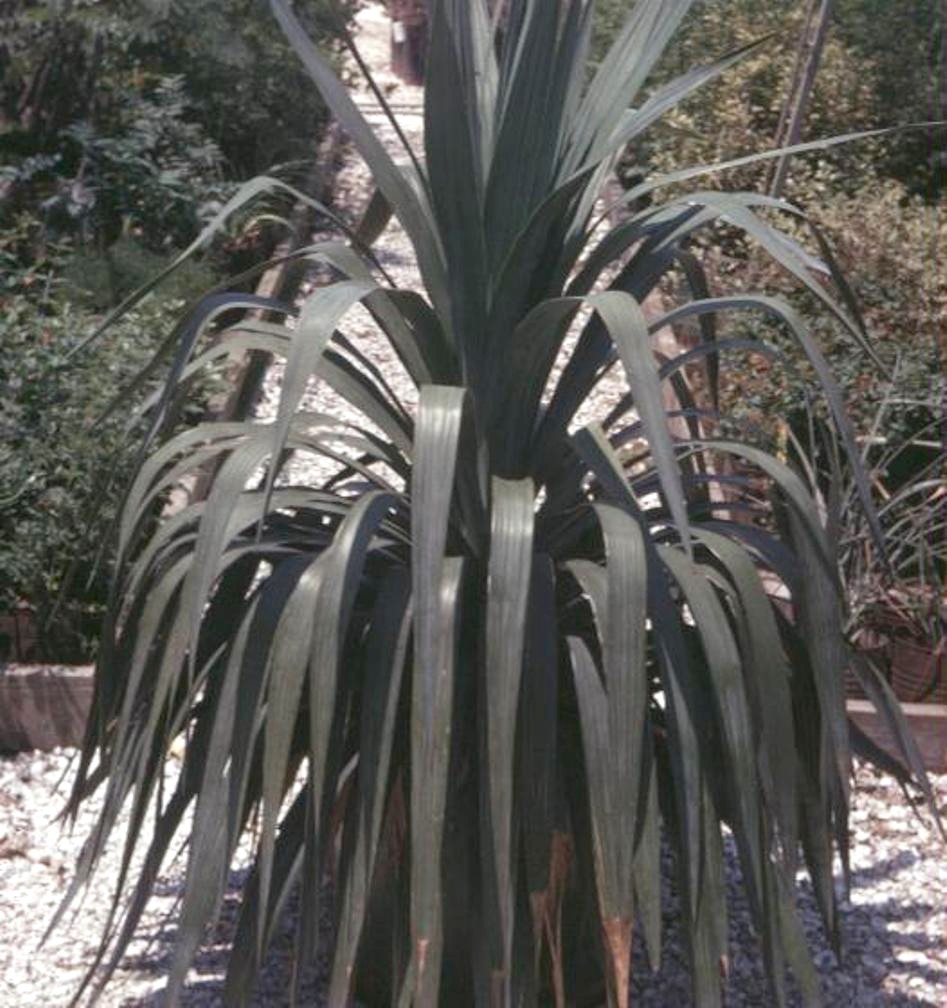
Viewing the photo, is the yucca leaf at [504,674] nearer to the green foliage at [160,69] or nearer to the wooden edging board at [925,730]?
the wooden edging board at [925,730]

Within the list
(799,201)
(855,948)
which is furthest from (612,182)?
(855,948)

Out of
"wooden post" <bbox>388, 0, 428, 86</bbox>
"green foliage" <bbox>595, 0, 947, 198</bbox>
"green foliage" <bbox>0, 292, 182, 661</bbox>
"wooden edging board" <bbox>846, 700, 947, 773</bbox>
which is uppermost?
"wooden post" <bbox>388, 0, 428, 86</bbox>

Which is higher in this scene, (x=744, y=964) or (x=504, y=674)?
(x=744, y=964)

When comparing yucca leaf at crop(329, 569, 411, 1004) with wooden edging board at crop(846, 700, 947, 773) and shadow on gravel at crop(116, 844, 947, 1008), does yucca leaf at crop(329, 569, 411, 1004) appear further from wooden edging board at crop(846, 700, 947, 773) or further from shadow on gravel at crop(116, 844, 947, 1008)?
wooden edging board at crop(846, 700, 947, 773)

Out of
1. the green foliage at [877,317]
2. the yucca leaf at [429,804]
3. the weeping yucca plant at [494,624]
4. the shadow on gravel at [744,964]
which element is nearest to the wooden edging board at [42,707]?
the shadow on gravel at [744,964]

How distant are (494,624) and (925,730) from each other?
2.66 metres

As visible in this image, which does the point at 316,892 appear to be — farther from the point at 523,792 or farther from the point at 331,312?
the point at 331,312

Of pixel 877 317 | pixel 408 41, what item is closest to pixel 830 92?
pixel 877 317

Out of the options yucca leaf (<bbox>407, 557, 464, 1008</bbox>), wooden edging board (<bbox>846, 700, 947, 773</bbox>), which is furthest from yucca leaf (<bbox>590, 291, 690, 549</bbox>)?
wooden edging board (<bbox>846, 700, 947, 773</bbox>)

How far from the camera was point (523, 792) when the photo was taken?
306 cm

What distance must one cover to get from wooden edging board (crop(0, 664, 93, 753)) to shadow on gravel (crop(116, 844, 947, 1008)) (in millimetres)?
922

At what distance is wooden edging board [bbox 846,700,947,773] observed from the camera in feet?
17.1

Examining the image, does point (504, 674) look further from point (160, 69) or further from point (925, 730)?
point (160, 69)

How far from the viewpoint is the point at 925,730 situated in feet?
17.2
